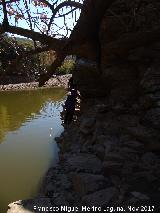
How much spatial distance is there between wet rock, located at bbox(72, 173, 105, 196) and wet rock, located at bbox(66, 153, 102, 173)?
49cm

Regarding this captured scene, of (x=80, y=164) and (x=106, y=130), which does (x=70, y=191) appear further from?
(x=106, y=130)

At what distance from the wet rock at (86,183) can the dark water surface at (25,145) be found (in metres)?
1.84

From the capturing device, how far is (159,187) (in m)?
7.83

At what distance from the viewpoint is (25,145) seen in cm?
1544

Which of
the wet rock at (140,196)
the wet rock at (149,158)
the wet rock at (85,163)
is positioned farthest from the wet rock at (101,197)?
the wet rock at (149,158)

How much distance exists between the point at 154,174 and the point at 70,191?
6.50 ft

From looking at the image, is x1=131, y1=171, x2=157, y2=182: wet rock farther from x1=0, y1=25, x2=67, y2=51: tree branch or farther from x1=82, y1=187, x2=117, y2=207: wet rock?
x1=0, y1=25, x2=67, y2=51: tree branch

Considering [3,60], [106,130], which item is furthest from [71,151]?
[3,60]

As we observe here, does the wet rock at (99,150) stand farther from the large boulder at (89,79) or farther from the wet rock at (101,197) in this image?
the large boulder at (89,79)

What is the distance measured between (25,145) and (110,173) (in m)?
7.27

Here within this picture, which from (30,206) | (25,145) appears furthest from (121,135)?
(25,145)

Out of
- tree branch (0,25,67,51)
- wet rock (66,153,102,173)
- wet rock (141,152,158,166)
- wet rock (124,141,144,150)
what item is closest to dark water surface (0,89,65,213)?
wet rock (66,153,102,173)

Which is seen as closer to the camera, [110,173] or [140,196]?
[140,196]

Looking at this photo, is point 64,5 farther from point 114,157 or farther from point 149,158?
point 149,158
